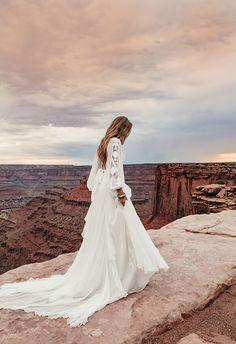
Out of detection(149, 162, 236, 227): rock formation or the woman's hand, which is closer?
the woman's hand

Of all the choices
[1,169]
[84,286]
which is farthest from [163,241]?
[1,169]

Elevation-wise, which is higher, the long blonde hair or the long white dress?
the long blonde hair

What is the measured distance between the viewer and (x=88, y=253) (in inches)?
178

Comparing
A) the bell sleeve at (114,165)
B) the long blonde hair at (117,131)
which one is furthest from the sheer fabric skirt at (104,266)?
the long blonde hair at (117,131)

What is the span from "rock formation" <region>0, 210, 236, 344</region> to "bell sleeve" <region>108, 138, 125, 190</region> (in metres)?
1.37

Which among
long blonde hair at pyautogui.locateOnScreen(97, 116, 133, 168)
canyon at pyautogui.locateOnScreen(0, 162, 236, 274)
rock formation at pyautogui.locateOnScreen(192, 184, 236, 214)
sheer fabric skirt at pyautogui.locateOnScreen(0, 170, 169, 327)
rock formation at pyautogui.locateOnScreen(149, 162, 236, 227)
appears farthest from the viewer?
rock formation at pyautogui.locateOnScreen(149, 162, 236, 227)

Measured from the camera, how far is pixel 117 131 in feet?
14.6

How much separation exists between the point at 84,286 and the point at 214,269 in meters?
1.90

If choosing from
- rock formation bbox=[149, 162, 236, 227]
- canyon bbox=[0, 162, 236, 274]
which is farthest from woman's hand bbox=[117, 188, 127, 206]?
rock formation bbox=[149, 162, 236, 227]

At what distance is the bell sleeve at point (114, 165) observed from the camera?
171 inches

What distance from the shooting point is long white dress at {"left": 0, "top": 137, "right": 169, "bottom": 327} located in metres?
4.20

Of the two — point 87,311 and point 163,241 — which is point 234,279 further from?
point 87,311

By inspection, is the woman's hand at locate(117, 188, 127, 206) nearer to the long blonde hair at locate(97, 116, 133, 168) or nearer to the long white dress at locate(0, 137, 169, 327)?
the long white dress at locate(0, 137, 169, 327)

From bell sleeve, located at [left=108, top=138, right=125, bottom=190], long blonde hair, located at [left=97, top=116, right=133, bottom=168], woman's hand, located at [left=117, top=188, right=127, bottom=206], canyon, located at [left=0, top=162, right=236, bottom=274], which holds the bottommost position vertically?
canyon, located at [left=0, top=162, right=236, bottom=274]
